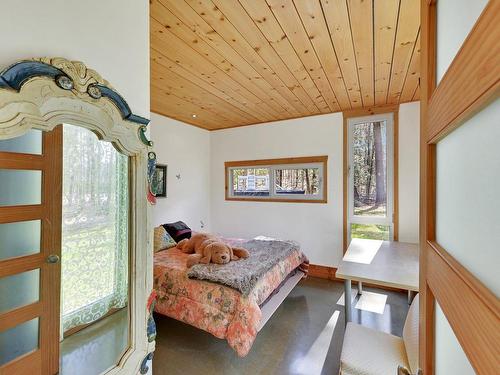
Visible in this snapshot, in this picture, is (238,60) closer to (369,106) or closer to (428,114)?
(428,114)

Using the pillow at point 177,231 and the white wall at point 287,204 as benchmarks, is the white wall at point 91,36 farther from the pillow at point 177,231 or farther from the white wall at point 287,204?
the white wall at point 287,204

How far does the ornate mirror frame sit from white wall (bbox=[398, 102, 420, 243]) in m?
3.29

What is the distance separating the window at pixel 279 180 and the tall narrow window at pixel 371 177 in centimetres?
44

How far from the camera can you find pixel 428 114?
71 cm

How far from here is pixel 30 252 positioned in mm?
803

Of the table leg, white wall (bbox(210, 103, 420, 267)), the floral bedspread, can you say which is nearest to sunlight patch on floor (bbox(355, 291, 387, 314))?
white wall (bbox(210, 103, 420, 267))

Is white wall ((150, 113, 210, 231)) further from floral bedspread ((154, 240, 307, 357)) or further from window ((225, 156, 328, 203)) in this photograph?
floral bedspread ((154, 240, 307, 357))

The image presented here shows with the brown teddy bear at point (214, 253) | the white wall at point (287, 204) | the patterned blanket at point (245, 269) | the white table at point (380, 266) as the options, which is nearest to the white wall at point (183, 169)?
the white wall at point (287, 204)

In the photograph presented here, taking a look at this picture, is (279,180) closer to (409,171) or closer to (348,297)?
(409,171)

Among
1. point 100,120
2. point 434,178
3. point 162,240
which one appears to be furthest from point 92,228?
point 162,240

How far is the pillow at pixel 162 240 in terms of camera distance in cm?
299

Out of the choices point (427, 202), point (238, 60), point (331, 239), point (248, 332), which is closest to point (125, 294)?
point (248, 332)

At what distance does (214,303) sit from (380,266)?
1.47m

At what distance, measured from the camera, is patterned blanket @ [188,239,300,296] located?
1998 mm
